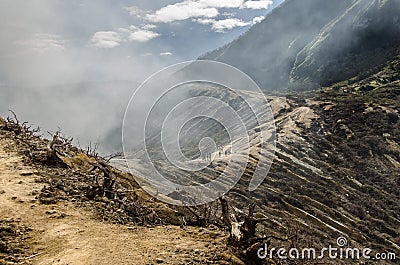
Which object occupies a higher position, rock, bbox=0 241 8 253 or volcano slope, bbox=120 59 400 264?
volcano slope, bbox=120 59 400 264

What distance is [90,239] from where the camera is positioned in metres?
6.29

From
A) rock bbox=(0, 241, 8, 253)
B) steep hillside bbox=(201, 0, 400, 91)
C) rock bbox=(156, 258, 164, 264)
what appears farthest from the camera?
steep hillside bbox=(201, 0, 400, 91)

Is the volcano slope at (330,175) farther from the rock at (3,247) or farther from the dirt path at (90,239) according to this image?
the rock at (3,247)

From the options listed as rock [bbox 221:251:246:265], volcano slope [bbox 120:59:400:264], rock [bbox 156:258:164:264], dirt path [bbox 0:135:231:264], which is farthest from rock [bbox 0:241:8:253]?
volcano slope [bbox 120:59:400:264]

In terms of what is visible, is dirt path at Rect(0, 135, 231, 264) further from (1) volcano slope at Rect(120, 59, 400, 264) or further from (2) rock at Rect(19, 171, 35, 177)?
(1) volcano slope at Rect(120, 59, 400, 264)

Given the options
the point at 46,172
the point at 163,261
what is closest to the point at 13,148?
the point at 46,172

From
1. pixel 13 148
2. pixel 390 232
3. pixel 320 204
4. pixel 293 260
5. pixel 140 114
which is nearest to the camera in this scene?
pixel 293 260

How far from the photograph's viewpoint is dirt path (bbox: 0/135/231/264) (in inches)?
219

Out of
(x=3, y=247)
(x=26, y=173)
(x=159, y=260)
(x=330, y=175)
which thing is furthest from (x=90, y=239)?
(x=330, y=175)

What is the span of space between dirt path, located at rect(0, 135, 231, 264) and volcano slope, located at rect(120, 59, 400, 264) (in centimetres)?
1725

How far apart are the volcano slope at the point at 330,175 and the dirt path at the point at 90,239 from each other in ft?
56.6

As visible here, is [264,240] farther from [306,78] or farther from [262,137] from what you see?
[306,78]

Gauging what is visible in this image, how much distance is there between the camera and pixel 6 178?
9320 mm

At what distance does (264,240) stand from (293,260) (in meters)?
2.25
